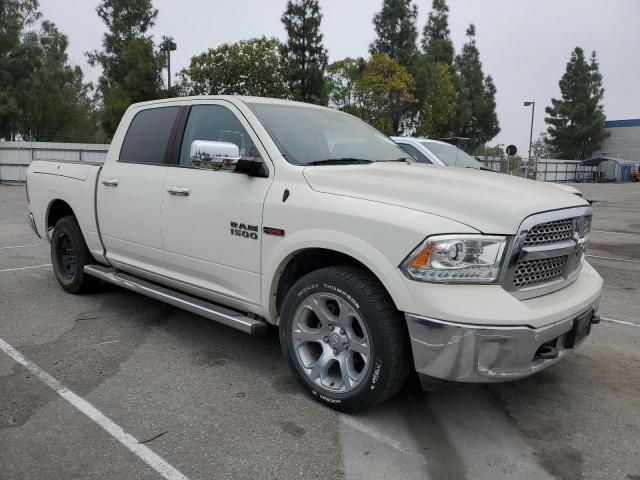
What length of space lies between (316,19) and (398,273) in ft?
112

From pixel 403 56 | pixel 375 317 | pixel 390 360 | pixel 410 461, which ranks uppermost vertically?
pixel 403 56

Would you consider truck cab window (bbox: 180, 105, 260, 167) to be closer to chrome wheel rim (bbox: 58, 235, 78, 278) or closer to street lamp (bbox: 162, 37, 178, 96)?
chrome wheel rim (bbox: 58, 235, 78, 278)

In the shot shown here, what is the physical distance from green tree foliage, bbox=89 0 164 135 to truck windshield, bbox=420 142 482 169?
23.9m

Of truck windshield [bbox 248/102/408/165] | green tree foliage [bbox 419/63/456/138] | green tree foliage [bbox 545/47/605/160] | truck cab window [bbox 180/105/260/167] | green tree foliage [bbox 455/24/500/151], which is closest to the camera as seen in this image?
truck windshield [bbox 248/102/408/165]

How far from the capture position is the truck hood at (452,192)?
2.86 meters

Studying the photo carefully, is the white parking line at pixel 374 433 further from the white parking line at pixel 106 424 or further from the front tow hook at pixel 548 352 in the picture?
the white parking line at pixel 106 424

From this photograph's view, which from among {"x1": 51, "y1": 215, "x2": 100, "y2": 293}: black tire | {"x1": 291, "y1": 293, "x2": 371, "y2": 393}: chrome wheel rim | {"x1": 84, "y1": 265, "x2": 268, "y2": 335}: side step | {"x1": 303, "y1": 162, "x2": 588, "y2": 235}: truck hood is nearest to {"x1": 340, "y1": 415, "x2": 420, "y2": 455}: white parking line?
{"x1": 291, "y1": 293, "x2": 371, "y2": 393}: chrome wheel rim

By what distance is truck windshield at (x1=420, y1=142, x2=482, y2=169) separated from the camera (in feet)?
33.0

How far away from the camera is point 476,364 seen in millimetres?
2764

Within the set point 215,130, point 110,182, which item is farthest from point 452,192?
point 110,182

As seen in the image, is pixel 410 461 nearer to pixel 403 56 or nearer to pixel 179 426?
pixel 179 426

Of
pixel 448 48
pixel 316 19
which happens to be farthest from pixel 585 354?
pixel 448 48

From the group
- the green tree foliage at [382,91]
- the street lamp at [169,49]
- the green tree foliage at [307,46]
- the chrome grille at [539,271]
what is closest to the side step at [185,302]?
the chrome grille at [539,271]

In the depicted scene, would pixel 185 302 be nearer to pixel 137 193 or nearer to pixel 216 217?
pixel 216 217
